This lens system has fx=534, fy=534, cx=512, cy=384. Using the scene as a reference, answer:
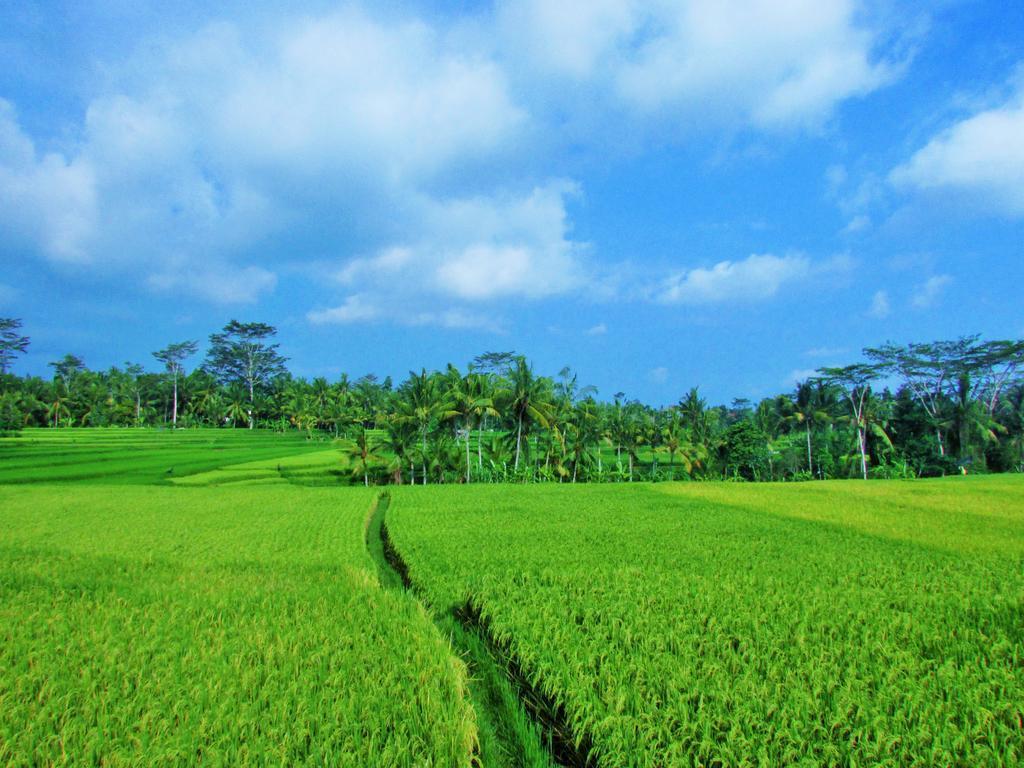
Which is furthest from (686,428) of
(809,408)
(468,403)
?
(468,403)

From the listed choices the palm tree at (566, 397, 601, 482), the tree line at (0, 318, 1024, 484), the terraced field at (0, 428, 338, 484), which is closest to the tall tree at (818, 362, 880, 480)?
the tree line at (0, 318, 1024, 484)

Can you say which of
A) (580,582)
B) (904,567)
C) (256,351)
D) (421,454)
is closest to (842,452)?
(421,454)

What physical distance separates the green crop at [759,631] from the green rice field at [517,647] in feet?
0.09

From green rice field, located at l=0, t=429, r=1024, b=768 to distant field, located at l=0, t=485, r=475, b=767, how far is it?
3 centimetres

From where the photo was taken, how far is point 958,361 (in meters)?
34.7

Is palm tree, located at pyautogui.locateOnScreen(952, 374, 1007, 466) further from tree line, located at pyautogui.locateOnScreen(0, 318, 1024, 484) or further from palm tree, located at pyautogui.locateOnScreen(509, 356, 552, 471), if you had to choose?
palm tree, located at pyautogui.locateOnScreen(509, 356, 552, 471)

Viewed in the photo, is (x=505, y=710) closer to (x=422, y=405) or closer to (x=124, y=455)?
(x=422, y=405)

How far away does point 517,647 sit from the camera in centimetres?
528

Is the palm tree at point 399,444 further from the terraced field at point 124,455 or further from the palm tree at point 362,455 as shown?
the terraced field at point 124,455

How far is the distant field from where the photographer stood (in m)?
3.69

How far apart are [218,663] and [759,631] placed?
201 inches

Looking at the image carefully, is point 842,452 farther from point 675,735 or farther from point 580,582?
point 675,735

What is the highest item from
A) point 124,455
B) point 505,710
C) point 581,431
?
point 581,431

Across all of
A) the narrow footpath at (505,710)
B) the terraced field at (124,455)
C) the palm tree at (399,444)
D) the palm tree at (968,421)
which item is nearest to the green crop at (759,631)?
the narrow footpath at (505,710)
